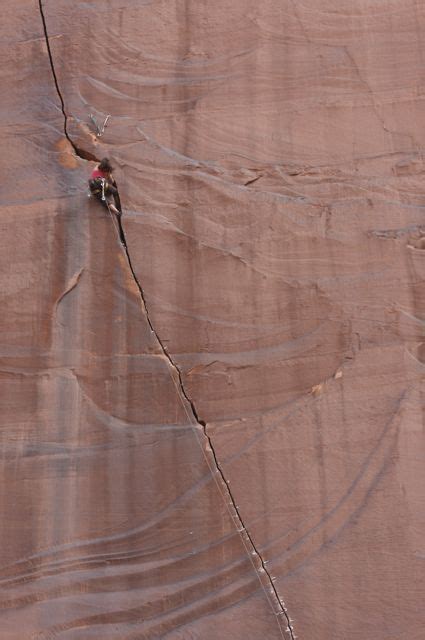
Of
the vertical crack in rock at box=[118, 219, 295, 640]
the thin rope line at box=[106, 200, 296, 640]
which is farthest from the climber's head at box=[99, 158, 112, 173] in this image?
the thin rope line at box=[106, 200, 296, 640]

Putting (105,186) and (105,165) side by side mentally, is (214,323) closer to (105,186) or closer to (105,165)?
(105,186)

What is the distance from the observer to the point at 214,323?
3.65 meters

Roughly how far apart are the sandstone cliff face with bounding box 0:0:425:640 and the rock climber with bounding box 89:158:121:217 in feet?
0.21

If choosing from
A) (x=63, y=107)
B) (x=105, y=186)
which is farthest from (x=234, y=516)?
(x=63, y=107)

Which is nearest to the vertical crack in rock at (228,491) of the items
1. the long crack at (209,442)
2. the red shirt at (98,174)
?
the long crack at (209,442)

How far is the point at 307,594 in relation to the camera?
3.26 m

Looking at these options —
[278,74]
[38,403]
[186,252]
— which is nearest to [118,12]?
[278,74]

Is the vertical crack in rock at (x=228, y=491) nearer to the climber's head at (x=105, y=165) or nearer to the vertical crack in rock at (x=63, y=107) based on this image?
the climber's head at (x=105, y=165)

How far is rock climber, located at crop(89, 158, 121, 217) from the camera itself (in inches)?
152

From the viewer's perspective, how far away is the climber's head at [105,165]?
3910 millimetres

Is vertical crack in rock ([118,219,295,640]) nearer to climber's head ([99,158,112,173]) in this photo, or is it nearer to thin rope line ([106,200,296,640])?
thin rope line ([106,200,296,640])

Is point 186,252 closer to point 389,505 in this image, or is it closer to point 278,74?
point 278,74

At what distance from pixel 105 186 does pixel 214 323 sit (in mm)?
1013

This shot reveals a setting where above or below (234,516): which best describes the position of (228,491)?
above
